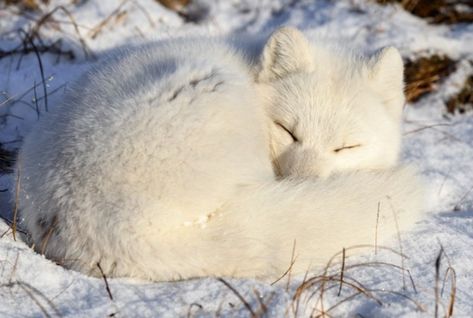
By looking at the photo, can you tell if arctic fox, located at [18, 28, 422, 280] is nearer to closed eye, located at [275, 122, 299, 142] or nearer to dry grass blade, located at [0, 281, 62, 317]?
closed eye, located at [275, 122, 299, 142]

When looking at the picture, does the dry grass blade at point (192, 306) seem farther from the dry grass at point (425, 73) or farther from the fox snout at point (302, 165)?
the dry grass at point (425, 73)

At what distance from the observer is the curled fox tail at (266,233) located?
102 inches

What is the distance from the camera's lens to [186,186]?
2.61 metres

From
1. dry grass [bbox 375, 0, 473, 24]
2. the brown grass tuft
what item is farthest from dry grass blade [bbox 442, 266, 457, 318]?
dry grass [bbox 375, 0, 473, 24]

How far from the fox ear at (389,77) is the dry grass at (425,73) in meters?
1.56

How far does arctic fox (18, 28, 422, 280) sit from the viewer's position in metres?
2.59

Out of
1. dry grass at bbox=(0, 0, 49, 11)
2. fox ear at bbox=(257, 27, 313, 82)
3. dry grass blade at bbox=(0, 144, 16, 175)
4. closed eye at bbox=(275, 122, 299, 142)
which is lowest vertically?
dry grass blade at bbox=(0, 144, 16, 175)

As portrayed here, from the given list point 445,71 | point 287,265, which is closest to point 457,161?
point 445,71

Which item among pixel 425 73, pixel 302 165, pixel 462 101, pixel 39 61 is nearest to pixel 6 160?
pixel 39 61

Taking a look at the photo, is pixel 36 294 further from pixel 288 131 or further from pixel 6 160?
pixel 6 160

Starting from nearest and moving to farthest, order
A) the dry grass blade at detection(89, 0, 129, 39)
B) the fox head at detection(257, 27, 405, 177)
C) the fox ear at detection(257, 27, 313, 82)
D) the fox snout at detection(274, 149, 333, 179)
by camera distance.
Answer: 1. the fox snout at detection(274, 149, 333, 179)
2. the fox head at detection(257, 27, 405, 177)
3. the fox ear at detection(257, 27, 313, 82)
4. the dry grass blade at detection(89, 0, 129, 39)

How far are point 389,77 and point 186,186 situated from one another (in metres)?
1.56

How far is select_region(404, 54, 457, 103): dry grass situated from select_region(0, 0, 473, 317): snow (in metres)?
0.06

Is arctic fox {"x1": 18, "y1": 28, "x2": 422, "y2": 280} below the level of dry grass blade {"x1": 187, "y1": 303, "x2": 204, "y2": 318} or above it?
above
